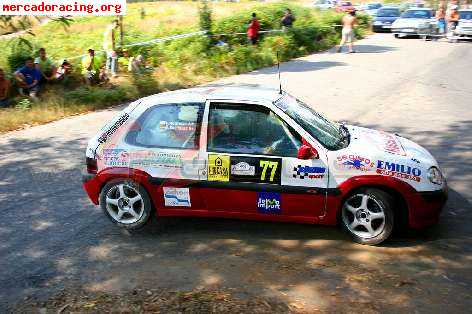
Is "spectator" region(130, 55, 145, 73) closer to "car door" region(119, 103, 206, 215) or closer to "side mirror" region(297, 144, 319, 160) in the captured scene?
"car door" region(119, 103, 206, 215)

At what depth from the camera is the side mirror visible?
214 inches

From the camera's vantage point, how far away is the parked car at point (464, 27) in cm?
2589

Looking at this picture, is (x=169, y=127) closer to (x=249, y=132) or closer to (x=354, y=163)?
(x=249, y=132)

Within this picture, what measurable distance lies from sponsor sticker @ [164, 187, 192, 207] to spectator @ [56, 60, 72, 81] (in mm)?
10510

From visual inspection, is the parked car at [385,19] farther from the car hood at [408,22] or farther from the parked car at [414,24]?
the car hood at [408,22]

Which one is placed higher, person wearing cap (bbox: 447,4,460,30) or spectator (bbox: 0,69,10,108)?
person wearing cap (bbox: 447,4,460,30)

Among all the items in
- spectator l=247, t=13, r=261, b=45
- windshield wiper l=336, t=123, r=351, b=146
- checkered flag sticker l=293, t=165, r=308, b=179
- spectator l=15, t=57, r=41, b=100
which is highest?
spectator l=247, t=13, r=261, b=45

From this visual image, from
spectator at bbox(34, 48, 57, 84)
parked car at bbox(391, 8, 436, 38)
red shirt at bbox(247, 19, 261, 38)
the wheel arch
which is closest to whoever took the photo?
the wheel arch

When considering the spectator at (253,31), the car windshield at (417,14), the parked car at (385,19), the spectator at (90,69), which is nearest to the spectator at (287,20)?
the spectator at (253,31)

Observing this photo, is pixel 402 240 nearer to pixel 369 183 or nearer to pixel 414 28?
pixel 369 183

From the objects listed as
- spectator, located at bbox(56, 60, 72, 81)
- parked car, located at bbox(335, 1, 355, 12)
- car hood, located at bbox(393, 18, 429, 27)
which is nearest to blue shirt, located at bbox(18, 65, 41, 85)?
spectator, located at bbox(56, 60, 72, 81)

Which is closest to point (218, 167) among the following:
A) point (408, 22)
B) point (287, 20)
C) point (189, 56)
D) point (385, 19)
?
point (189, 56)

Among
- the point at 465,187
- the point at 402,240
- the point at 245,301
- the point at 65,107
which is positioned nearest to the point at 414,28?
the point at 65,107

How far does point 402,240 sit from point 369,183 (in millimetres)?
814
